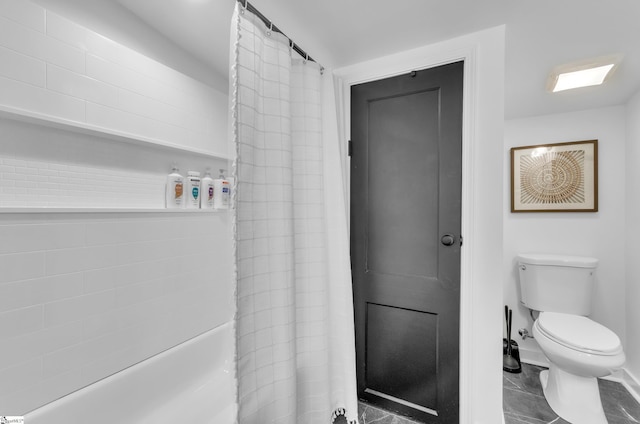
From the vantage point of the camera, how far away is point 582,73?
167 cm

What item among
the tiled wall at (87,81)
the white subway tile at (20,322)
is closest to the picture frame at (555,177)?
the tiled wall at (87,81)

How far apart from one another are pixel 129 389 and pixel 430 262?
5.63ft

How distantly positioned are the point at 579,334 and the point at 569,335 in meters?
0.07

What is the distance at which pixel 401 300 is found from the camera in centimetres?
164

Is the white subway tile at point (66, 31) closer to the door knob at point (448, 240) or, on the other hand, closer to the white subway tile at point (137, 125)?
the white subway tile at point (137, 125)

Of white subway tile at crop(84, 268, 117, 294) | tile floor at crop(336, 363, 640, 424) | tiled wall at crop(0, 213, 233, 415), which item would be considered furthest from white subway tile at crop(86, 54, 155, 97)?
tile floor at crop(336, 363, 640, 424)

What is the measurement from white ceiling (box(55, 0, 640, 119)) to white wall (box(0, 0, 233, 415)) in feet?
1.02

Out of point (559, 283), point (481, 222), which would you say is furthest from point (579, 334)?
point (481, 222)

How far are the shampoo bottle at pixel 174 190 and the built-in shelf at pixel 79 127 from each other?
150 mm

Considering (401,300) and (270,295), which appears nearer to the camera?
(270,295)

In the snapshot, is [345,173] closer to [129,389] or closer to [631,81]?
[129,389]

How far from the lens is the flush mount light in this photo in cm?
157

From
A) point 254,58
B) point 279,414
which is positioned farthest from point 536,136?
point 279,414

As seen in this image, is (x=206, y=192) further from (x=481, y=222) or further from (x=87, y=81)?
(x=481, y=222)
